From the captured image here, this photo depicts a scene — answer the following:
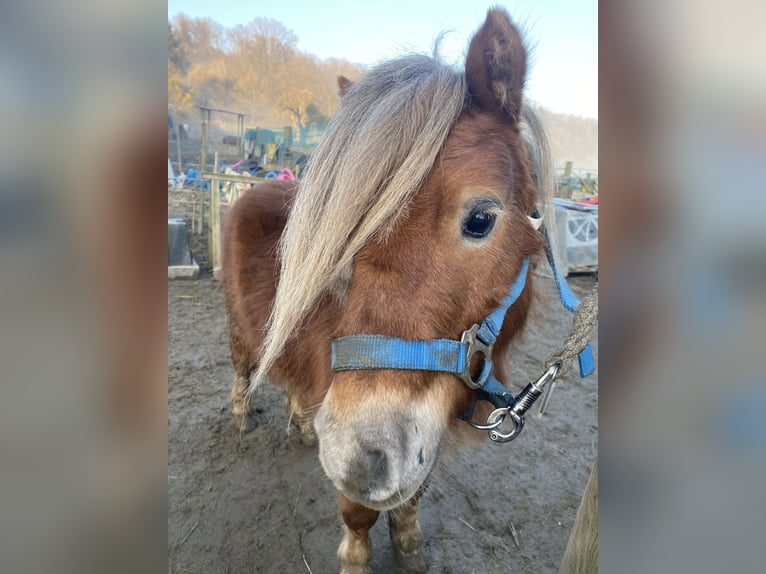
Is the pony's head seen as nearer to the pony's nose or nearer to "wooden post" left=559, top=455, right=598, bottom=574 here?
the pony's nose

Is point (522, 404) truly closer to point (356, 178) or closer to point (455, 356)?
point (455, 356)

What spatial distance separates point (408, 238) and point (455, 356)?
0.39 meters

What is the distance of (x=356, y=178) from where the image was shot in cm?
127

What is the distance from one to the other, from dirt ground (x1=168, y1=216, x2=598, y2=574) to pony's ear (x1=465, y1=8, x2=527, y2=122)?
3.66ft

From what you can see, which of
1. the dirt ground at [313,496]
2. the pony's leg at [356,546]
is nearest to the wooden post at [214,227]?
the dirt ground at [313,496]

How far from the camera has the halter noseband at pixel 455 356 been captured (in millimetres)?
1130

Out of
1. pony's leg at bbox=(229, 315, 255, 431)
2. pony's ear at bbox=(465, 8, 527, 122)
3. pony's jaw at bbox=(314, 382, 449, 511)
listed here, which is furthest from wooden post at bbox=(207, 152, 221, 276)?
pony's jaw at bbox=(314, 382, 449, 511)

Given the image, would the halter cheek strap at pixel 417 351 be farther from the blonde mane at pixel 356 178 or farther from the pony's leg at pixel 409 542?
the pony's leg at pixel 409 542

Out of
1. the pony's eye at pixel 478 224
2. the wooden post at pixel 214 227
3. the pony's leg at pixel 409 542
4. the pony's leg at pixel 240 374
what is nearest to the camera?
the pony's eye at pixel 478 224

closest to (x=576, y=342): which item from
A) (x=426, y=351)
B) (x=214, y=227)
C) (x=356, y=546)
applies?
(x=426, y=351)
